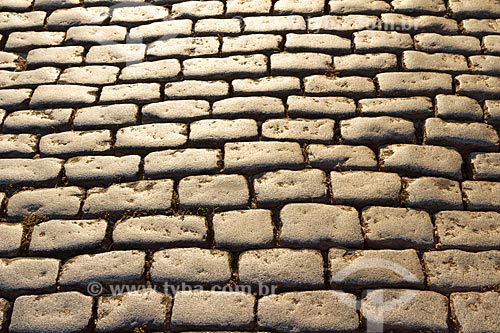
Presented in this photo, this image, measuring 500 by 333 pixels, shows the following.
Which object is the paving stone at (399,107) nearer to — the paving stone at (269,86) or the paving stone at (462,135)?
the paving stone at (462,135)

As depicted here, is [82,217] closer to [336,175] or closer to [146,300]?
[146,300]

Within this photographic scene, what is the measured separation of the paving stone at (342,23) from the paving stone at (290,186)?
4.76 ft

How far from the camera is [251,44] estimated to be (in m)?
4.72

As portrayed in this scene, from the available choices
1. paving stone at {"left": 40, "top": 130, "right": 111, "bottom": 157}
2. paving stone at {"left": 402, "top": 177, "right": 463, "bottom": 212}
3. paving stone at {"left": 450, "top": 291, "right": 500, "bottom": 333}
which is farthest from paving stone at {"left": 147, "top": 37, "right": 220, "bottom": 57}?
paving stone at {"left": 450, "top": 291, "right": 500, "bottom": 333}

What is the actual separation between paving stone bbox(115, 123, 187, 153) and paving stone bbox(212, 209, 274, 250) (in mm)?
664

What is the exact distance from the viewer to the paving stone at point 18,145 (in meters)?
3.99

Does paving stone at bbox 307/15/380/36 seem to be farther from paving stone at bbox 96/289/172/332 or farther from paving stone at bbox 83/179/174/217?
paving stone at bbox 96/289/172/332

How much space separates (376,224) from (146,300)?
1190 mm

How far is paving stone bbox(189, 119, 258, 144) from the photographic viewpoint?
399cm

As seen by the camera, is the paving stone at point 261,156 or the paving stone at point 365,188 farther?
the paving stone at point 261,156

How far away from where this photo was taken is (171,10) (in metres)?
5.11

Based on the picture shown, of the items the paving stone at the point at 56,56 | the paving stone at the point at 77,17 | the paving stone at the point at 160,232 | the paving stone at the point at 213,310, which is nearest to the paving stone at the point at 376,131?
the paving stone at the point at 160,232

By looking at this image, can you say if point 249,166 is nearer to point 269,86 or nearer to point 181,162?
point 181,162

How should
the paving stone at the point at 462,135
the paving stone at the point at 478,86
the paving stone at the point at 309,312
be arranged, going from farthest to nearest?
the paving stone at the point at 478,86 → the paving stone at the point at 462,135 → the paving stone at the point at 309,312
